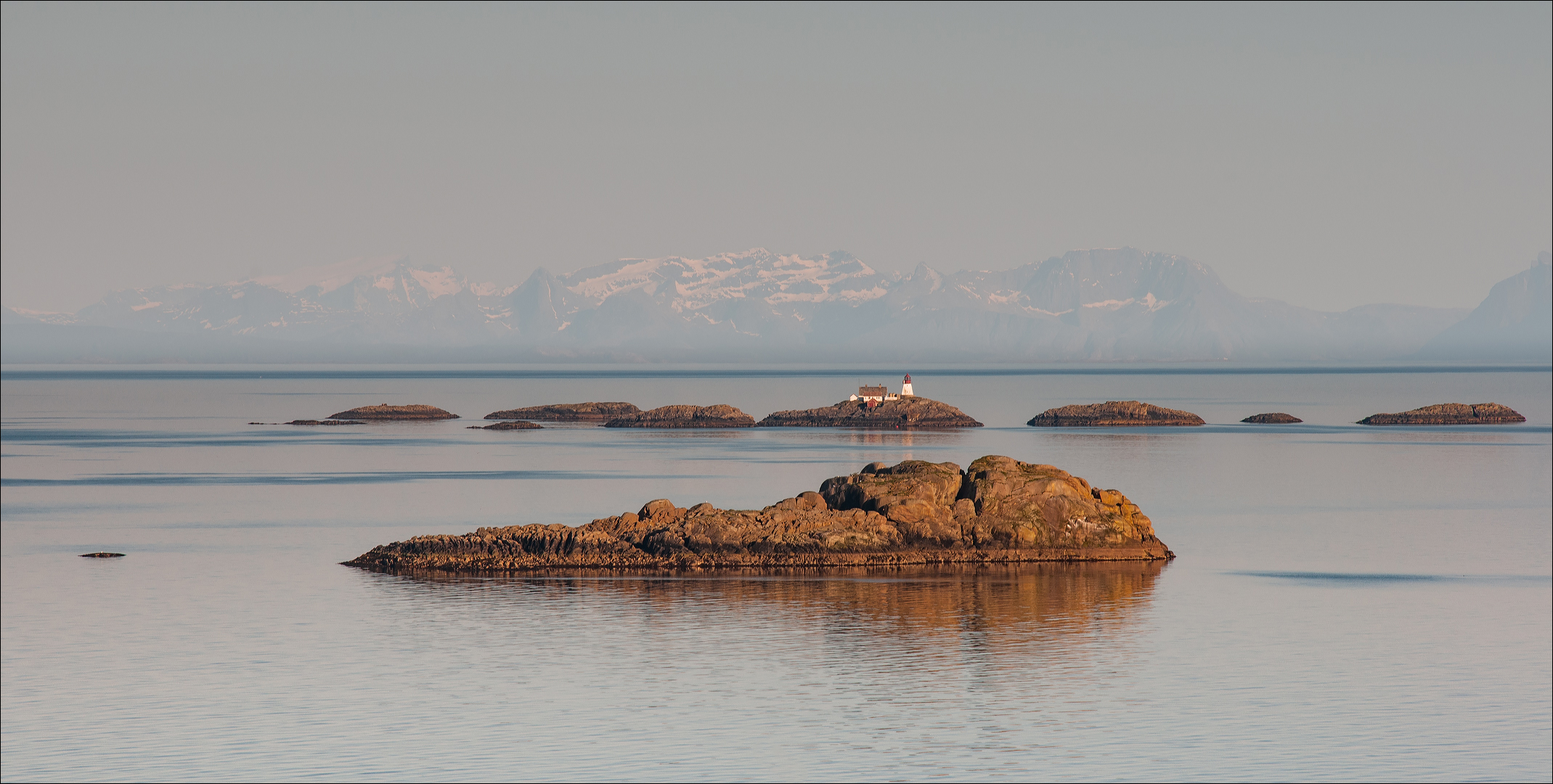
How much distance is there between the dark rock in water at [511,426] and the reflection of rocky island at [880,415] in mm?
21369

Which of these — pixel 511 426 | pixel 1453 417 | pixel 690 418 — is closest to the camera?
pixel 511 426

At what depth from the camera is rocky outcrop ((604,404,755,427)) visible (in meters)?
149

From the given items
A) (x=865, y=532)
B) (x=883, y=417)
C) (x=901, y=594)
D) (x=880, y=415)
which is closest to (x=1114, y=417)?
(x=883, y=417)

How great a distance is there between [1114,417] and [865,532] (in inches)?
3891

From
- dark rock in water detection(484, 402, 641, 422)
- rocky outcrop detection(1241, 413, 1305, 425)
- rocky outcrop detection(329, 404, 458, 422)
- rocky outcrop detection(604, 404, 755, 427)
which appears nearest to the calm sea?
rocky outcrop detection(604, 404, 755, 427)

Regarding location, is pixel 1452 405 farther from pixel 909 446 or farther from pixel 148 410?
pixel 148 410

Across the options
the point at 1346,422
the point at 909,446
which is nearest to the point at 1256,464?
the point at 909,446

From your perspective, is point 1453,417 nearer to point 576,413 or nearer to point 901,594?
point 576,413

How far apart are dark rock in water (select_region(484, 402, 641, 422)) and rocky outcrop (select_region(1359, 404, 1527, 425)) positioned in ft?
237

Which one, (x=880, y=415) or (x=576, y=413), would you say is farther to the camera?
(x=576, y=413)

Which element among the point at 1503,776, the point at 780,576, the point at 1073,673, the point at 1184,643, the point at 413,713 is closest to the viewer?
the point at 1503,776

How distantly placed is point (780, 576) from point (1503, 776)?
2675cm

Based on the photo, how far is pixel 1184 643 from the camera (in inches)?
1578

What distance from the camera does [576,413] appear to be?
165 m
